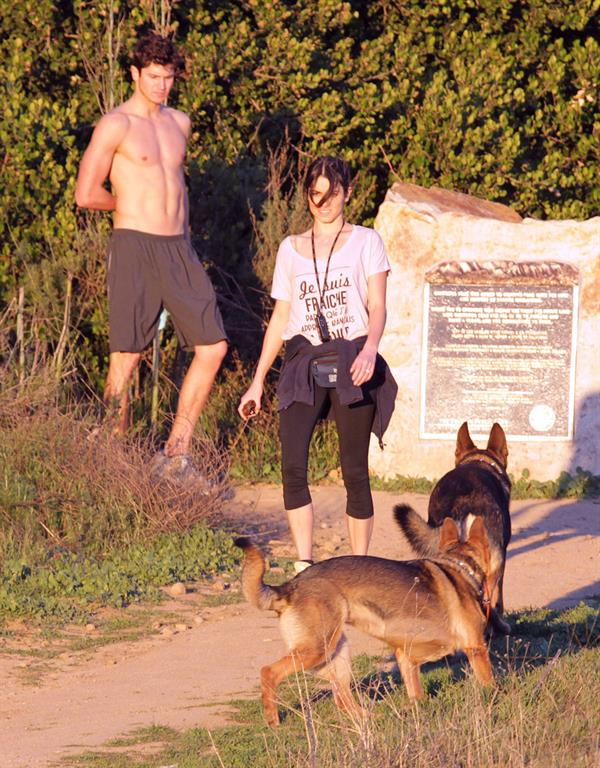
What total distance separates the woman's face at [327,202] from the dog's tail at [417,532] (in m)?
1.60

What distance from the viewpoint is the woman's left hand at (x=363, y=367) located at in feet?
21.2

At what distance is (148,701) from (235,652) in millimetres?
857

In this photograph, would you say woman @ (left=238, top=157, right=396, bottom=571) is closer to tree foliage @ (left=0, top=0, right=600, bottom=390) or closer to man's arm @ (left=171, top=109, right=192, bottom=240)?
man's arm @ (left=171, top=109, right=192, bottom=240)

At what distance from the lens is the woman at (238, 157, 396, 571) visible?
22.1ft

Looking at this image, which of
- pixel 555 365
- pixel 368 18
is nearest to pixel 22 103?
pixel 368 18

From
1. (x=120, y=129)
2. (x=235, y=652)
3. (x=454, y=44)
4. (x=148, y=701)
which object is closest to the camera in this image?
(x=148, y=701)

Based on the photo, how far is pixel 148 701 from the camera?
5.57 metres

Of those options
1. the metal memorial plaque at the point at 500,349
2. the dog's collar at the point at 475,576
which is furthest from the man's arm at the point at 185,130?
the dog's collar at the point at 475,576

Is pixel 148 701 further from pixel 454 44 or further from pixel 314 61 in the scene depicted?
pixel 454 44

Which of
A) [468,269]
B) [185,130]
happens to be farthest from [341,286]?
[468,269]

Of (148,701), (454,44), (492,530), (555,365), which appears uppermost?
(454,44)

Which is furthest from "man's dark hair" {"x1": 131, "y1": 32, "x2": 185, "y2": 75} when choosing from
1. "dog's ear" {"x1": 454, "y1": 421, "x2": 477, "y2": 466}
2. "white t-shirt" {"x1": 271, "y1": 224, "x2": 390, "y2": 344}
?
"dog's ear" {"x1": 454, "y1": 421, "x2": 477, "y2": 466}

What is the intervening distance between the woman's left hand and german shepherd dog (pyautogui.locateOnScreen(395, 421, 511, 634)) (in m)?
0.69

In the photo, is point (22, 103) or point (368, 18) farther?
point (368, 18)
